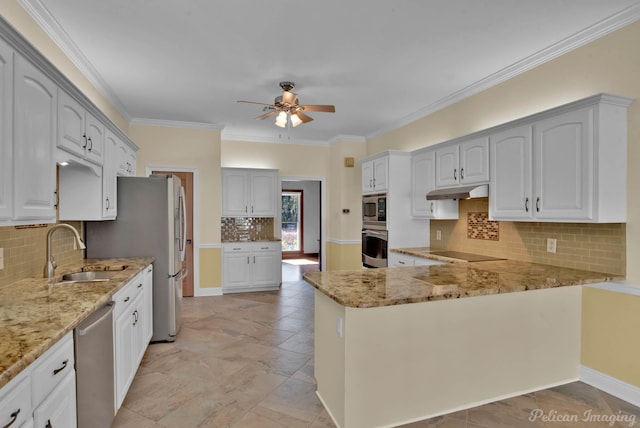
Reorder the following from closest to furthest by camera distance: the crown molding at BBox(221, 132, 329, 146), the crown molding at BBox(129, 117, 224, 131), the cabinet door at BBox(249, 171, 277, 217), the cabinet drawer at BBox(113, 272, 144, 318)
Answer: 1. the cabinet drawer at BBox(113, 272, 144, 318)
2. the crown molding at BBox(129, 117, 224, 131)
3. the cabinet door at BBox(249, 171, 277, 217)
4. the crown molding at BBox(221, 132, 329, 146)

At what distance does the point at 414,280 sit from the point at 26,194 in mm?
2207

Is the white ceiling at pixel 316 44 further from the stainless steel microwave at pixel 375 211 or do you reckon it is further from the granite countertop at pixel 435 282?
the granite countertop at pixel 435 282

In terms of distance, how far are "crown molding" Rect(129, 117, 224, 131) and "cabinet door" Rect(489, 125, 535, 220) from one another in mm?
3993

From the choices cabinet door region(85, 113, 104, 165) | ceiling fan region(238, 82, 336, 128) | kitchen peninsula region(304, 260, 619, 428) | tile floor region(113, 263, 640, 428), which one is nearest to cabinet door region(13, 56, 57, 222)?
cabinet door region(85, 113, 104, 165)

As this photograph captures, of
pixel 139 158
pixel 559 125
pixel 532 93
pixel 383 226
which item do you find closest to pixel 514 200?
pixel 559 125

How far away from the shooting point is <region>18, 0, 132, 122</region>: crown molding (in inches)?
95.4

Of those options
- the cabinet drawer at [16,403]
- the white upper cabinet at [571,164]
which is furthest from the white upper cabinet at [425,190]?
the cabinet drawer at [16,403]

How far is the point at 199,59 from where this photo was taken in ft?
10.5

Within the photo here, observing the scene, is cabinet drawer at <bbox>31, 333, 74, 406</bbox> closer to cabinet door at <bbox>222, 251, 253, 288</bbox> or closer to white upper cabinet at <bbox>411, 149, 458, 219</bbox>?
white upper cabinet at <bbox>411, 149, 458, 219</bbox>

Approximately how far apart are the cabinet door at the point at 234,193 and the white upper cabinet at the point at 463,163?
3.22 meters

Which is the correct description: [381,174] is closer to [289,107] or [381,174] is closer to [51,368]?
[289,107]

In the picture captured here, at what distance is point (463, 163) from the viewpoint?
141 inches

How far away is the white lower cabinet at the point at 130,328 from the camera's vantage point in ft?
7.30

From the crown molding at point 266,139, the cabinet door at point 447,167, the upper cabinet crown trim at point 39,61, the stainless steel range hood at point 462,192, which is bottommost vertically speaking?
the stainless steel range hood at point 462,192
